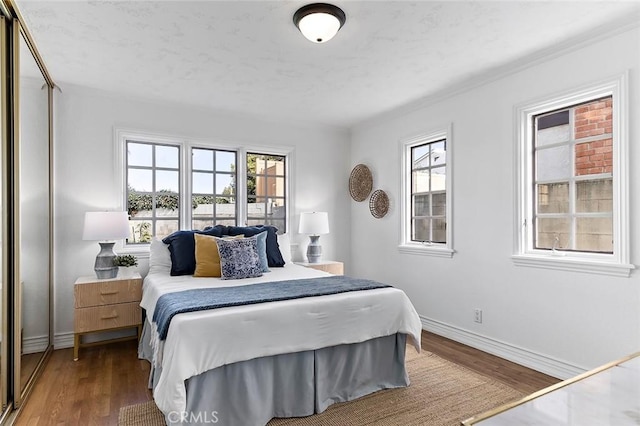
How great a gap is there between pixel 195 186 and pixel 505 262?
10.9 feet

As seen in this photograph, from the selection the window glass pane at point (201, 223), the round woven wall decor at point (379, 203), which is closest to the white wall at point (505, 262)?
the round woven wall decor at point (379, 203)

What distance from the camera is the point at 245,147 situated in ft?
14.8

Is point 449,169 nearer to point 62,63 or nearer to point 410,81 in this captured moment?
point 410,81

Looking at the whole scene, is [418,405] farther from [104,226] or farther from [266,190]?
[266,190]

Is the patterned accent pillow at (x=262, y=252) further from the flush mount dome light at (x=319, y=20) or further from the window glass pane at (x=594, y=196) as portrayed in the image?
the window glass pane at (x=594, y=196)

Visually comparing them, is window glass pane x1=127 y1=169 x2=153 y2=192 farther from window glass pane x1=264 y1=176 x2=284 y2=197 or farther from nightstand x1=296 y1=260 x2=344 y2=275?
nightstand x1=296 y1=260 x2=344 y2=275

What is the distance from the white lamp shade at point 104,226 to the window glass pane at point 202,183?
994mm

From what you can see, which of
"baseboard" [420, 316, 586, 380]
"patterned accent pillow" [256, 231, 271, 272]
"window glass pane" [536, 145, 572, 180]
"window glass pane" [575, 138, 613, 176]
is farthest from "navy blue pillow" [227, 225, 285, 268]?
"window glass pane" [575, 138, 613, 176]

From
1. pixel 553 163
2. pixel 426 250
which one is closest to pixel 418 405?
pixel 426 250

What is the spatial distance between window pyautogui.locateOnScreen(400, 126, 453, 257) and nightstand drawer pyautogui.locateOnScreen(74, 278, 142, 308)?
112 inches

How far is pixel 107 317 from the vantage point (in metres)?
3.21

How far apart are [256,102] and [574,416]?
381cm

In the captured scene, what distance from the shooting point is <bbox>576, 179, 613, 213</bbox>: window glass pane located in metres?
2.61

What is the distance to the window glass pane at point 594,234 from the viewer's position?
260cm
